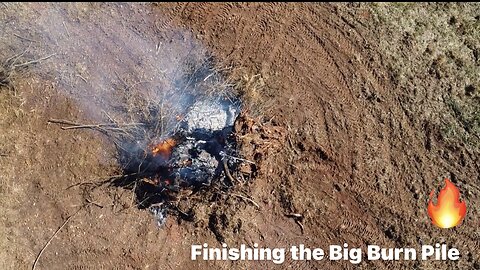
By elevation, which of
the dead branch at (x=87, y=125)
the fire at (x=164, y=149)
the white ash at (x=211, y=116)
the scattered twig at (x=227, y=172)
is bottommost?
the scattered twig at (x=227, y=172)

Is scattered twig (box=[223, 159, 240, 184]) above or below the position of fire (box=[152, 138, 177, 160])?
below

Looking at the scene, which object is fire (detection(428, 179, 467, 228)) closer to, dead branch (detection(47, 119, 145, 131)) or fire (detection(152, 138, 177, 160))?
fire (detection(152, 138, 177, 160))

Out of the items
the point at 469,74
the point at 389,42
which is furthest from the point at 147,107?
the point at 469,74

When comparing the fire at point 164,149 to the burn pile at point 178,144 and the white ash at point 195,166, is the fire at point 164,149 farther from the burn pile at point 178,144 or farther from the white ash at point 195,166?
the white ash at point 195,166

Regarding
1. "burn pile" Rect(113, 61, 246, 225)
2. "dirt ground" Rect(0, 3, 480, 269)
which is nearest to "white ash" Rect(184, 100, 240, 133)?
"burn pile" Rect(113, 61, 246, 225)

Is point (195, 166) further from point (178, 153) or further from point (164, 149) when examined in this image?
point (164, 149)

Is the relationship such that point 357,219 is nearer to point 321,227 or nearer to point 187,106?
point 321,227

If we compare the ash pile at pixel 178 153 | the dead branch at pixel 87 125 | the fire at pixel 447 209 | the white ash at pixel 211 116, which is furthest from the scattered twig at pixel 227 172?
the fire at pixel 447 209
